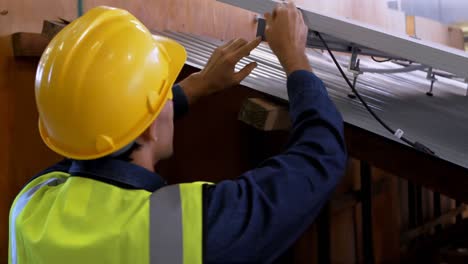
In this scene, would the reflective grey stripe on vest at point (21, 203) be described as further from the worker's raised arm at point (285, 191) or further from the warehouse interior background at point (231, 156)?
the warehouse interior background at point (231, 156)

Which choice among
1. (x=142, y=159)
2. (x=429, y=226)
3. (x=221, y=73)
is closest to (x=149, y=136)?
(x=142, y=159)

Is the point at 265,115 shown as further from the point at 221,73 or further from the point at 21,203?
the point at 21,203

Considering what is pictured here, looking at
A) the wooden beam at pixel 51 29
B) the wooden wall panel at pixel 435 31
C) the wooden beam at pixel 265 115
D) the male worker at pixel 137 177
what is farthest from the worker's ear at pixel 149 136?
the wooden wall panel at pixel 435 31

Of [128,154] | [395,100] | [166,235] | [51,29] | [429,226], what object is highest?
[51,29]

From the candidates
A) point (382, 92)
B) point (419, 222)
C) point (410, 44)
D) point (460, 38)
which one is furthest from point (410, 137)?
point (460, 38)

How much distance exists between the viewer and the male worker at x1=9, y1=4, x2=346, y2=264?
0.69 meters

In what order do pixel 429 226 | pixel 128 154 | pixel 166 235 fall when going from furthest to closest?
pixel 429 226 → pixel 128 154 → pixel 166 235

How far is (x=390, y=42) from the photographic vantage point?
2.95ft

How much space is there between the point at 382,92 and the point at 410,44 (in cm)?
58

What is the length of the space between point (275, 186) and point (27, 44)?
1144 mm

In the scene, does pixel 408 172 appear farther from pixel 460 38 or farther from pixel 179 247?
pixel 460 38

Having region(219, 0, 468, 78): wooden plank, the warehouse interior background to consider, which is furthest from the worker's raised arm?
the warehouse interior background

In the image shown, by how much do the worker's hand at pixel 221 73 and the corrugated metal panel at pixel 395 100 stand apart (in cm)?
10

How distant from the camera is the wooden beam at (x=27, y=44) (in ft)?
4.97
